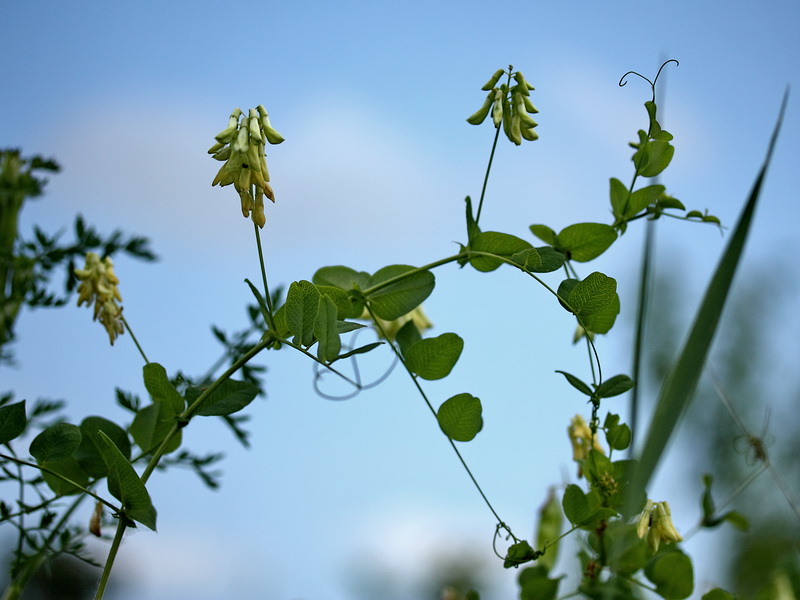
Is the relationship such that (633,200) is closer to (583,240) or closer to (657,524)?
(583,240)

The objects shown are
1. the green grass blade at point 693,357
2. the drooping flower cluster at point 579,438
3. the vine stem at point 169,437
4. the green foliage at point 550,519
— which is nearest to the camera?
the green grass blade at point 693,357

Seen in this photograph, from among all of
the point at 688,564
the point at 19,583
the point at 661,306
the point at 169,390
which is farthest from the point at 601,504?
the point at 661,306

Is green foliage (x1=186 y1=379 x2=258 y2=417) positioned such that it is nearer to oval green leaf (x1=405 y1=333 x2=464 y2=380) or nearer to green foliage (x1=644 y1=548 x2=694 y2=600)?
oval green leaf (x1=405 y1=333 x2=464 y2=380)

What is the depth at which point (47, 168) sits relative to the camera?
46.4 inches

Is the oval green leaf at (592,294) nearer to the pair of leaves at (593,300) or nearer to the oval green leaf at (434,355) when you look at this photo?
the pair of leaves at (593,300)

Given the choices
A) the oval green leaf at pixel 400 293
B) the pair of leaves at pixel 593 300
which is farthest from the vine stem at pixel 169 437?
the pair of leaves at pixel 593 300

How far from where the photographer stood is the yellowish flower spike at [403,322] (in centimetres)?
75

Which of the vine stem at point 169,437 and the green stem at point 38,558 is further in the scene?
the green stem at point 38,558

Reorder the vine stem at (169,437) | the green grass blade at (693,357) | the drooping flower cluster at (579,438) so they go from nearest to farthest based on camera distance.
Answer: the green grass blade at (693,357) < the vine stem at (169,437) < the drooping flower cluster at (579,438)

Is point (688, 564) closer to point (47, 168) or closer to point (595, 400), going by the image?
point (595, 400)

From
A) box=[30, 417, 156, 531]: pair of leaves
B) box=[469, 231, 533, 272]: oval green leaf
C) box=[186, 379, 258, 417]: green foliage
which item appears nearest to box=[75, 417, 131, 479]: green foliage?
box=[30, 417, 156, 531]: pair of leaves

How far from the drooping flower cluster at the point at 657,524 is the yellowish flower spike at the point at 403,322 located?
27cm

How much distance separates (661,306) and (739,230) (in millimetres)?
8199

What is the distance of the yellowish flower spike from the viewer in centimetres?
75
